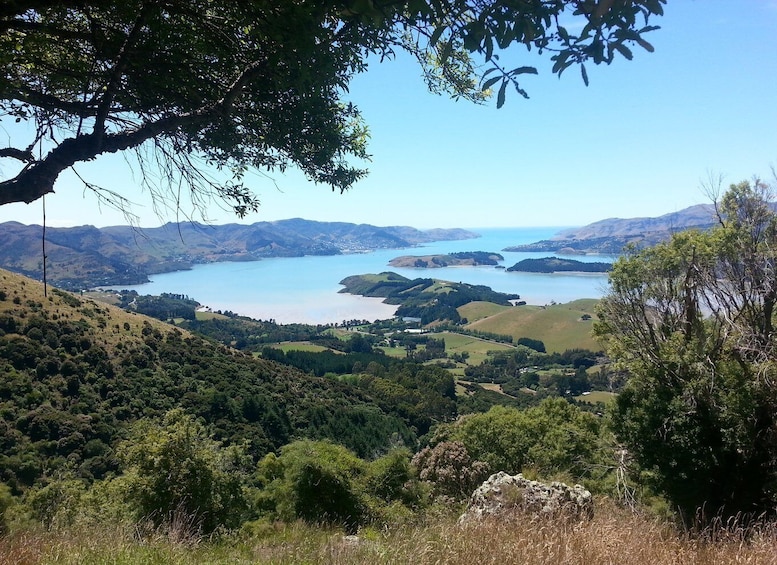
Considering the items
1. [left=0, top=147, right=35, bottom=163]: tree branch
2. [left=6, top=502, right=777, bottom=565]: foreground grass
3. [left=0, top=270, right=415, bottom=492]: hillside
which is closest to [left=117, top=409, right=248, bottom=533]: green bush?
[left=6, top=502, right=777, bottom=565]: foreground grass

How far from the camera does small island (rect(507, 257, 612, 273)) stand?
442 ft

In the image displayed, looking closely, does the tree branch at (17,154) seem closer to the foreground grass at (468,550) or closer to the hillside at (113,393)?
the foreground grass at (468,550)

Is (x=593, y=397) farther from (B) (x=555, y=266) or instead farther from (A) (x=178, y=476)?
(B) (x=555, y=266)

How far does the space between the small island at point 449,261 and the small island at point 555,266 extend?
69.0ft

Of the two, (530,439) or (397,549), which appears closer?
(397,549)

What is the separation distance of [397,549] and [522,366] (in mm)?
71009

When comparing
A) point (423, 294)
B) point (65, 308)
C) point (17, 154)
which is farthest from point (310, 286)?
point (17, 154)

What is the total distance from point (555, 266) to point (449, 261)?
47437 millimetres

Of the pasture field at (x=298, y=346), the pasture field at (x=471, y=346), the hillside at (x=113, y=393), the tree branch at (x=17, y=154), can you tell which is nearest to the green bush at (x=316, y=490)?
the tree branch at (x=17, y=154)

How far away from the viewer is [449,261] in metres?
183

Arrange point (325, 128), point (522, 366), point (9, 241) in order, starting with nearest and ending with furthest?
point (325, 128) → point (522, 366) → point (9, 241)

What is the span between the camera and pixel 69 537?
2.91 meters

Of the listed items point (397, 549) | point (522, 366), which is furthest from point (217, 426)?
point (522, 366)

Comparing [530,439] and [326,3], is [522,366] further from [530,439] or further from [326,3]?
[326,3]
